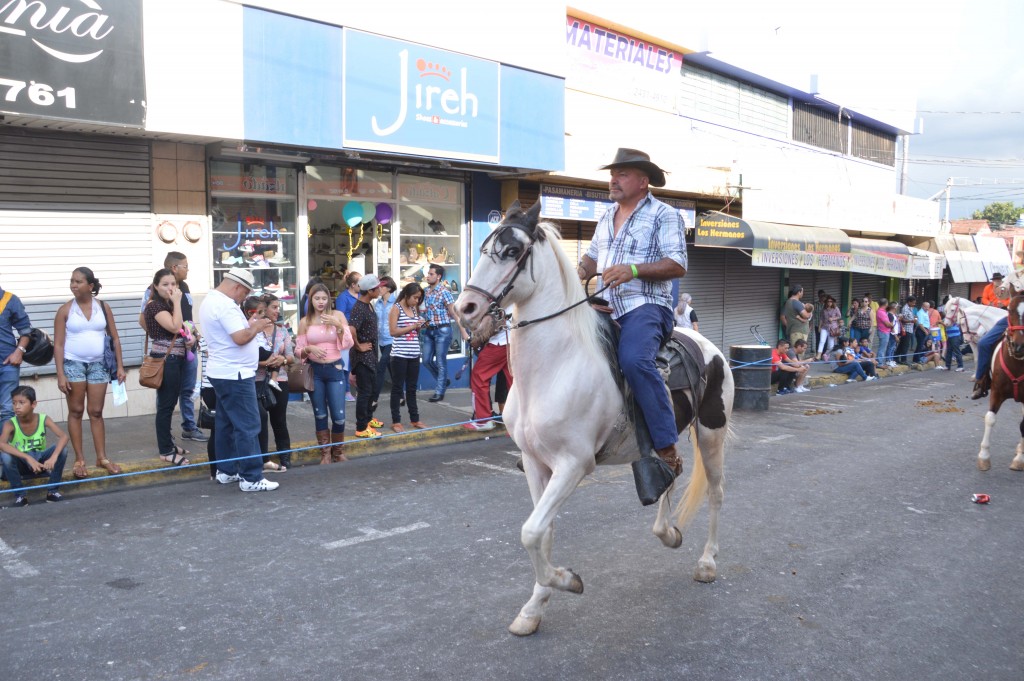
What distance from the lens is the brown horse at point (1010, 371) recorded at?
27.7 ft

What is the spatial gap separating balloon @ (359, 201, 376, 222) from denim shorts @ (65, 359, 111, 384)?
5829 mm

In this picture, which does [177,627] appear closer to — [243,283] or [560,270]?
[560,270]

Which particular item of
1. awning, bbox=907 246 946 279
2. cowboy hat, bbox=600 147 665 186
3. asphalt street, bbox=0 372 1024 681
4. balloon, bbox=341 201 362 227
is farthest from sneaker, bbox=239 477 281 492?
awning, bbox=907 246 946 279

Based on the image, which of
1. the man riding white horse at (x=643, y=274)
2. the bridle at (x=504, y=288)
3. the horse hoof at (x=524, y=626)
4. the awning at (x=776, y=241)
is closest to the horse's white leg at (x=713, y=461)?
the man riding white horse at (x=643, y=274)

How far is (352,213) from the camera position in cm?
1282

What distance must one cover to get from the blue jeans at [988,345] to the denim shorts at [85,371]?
373 inches

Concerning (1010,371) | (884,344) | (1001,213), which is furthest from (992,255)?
(1001,213)

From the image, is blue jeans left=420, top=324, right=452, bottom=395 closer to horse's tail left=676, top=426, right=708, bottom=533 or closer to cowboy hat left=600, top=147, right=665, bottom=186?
horse's tail left=676, top=426, right=708, bottom=533

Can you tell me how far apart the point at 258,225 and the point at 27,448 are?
524cm

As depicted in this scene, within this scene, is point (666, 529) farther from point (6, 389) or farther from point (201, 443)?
point (201, 443)

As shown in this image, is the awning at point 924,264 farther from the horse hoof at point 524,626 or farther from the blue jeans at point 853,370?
the horse hoof at point 524,626

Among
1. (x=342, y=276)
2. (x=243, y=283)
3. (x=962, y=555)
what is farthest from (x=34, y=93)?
(x=962, y=555)

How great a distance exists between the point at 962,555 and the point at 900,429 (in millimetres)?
5982

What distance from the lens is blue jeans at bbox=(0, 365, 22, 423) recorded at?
287 inches
